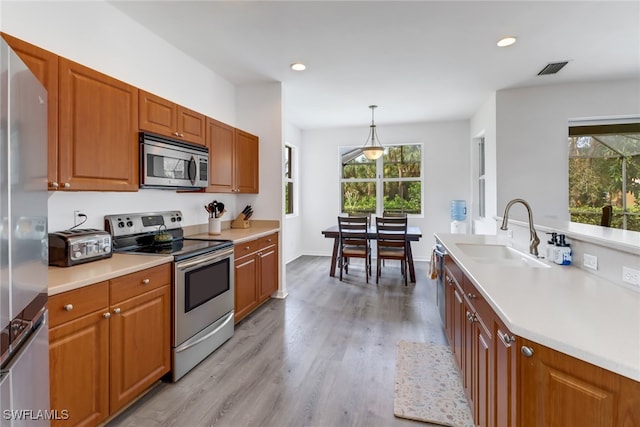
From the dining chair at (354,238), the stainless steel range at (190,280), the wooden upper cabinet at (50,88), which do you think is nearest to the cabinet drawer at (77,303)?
the stainless steel range at (190,280)

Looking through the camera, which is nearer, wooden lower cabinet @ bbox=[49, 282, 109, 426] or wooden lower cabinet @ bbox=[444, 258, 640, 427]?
wooden lower cabinet @ bbox=[444, 258, 640, 427]

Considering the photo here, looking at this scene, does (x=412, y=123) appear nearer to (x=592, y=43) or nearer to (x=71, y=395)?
(x=592, y=43)

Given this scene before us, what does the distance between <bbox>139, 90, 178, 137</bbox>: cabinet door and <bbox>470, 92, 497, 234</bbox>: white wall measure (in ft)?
13.5

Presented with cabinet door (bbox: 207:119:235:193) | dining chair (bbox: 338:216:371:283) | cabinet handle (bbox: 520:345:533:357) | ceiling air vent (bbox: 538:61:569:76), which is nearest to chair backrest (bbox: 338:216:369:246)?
dining chair (bbox: 338:216:371:283)

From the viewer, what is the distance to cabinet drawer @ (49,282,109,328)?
140 cm

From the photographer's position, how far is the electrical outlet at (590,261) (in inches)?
63.4

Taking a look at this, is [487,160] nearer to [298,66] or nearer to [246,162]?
[298,66]

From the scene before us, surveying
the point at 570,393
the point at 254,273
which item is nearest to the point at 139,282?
the point at 254,273

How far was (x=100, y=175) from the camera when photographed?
6.63 feet

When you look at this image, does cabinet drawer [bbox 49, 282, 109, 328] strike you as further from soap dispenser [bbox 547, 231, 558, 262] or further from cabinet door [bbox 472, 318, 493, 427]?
soap dispenser [bbox 547, 231, 558, 262]

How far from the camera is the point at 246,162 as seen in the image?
3828 mm

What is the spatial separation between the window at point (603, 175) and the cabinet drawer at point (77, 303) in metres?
5.61

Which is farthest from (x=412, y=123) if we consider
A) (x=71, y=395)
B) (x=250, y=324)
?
(x=71, y=395)

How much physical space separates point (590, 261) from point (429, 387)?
4.07 feet
